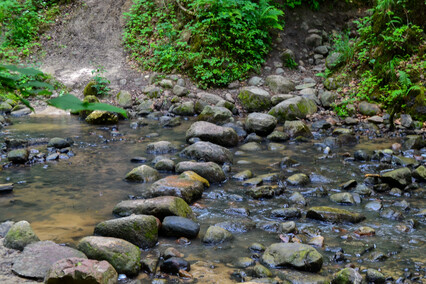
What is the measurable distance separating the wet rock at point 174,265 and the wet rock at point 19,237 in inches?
50.7

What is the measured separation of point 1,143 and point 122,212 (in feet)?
15.8

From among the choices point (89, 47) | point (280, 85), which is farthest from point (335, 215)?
point (89, 47)

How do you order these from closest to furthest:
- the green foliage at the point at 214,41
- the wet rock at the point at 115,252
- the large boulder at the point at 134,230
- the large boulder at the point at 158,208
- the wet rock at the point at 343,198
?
the wet rock at the point at 115,252, the large boulder at the point at 134,230, the large boulder at the point at 158,208, the wet rock at the point at 343,198, the green foliage at the point at 214,41

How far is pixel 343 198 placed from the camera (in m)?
5.07

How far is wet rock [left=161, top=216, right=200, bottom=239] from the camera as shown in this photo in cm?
411

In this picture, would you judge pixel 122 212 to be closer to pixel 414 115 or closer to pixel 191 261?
pixel 191 261

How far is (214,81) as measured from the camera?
40.3 feet

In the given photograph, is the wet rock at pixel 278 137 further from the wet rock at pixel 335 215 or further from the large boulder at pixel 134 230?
the large boulder at pixel 134 230

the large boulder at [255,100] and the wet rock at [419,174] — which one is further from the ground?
the large boulder at [255,100]

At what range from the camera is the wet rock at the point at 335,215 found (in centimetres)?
447

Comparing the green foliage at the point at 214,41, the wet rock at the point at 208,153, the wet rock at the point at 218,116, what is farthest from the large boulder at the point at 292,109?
the wet rock at the point at 208,153

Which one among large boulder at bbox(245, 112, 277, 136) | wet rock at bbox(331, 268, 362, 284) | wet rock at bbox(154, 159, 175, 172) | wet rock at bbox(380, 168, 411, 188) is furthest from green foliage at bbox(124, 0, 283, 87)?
wet rock at bbox(331, 268, 362, 284)

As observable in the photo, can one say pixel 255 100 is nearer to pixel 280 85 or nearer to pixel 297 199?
pixel 280 85

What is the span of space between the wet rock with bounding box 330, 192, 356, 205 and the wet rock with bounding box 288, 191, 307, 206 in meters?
0.42
